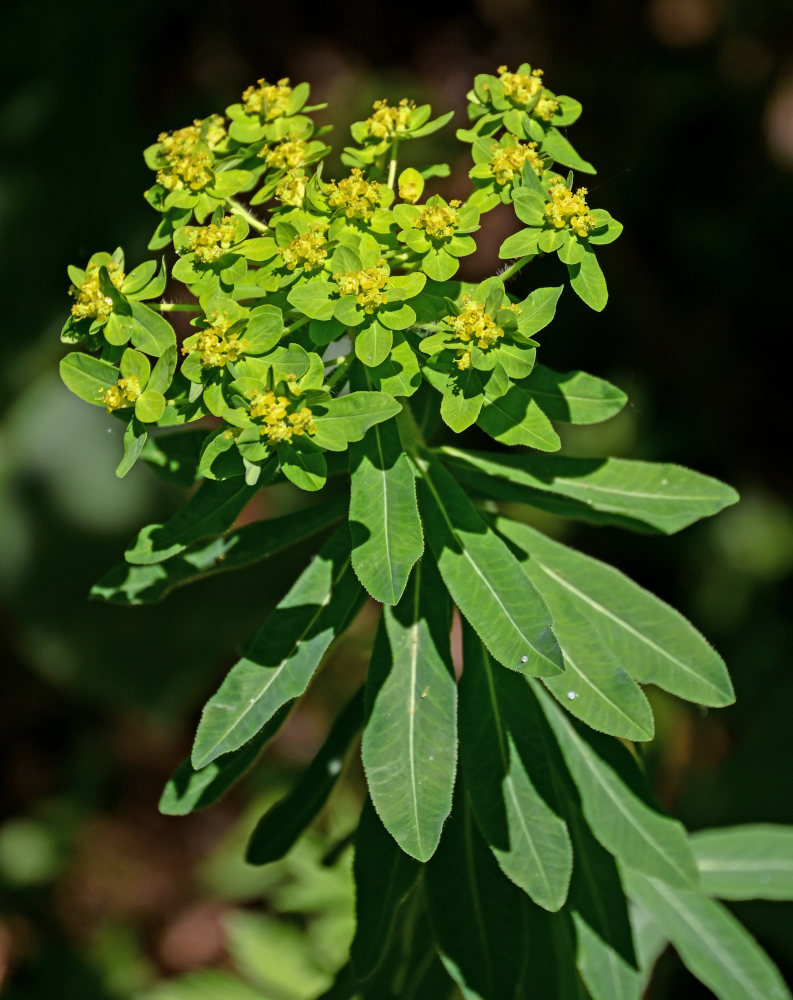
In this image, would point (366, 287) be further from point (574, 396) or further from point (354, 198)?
point (574, 396)

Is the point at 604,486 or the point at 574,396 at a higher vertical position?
the point at 574,396

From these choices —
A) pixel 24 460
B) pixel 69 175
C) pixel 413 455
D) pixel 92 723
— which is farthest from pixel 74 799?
pixel 413 455

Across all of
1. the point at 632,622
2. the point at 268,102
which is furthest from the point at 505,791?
the point at 268,102

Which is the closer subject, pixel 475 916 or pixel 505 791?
pixel 505 791

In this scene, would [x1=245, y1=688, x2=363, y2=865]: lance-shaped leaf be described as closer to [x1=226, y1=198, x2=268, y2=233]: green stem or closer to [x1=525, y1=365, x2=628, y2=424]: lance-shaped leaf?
[x1=525, y1=365, x2=628, y2=424]: lance-shaped leaf

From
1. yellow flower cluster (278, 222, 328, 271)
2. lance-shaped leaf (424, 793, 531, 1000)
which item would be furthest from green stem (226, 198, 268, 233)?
lance-shaped leaf (424, 793, 531, 1000)

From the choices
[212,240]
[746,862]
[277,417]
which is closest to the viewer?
[277,417]

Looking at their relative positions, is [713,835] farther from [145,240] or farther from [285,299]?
[145,240]
